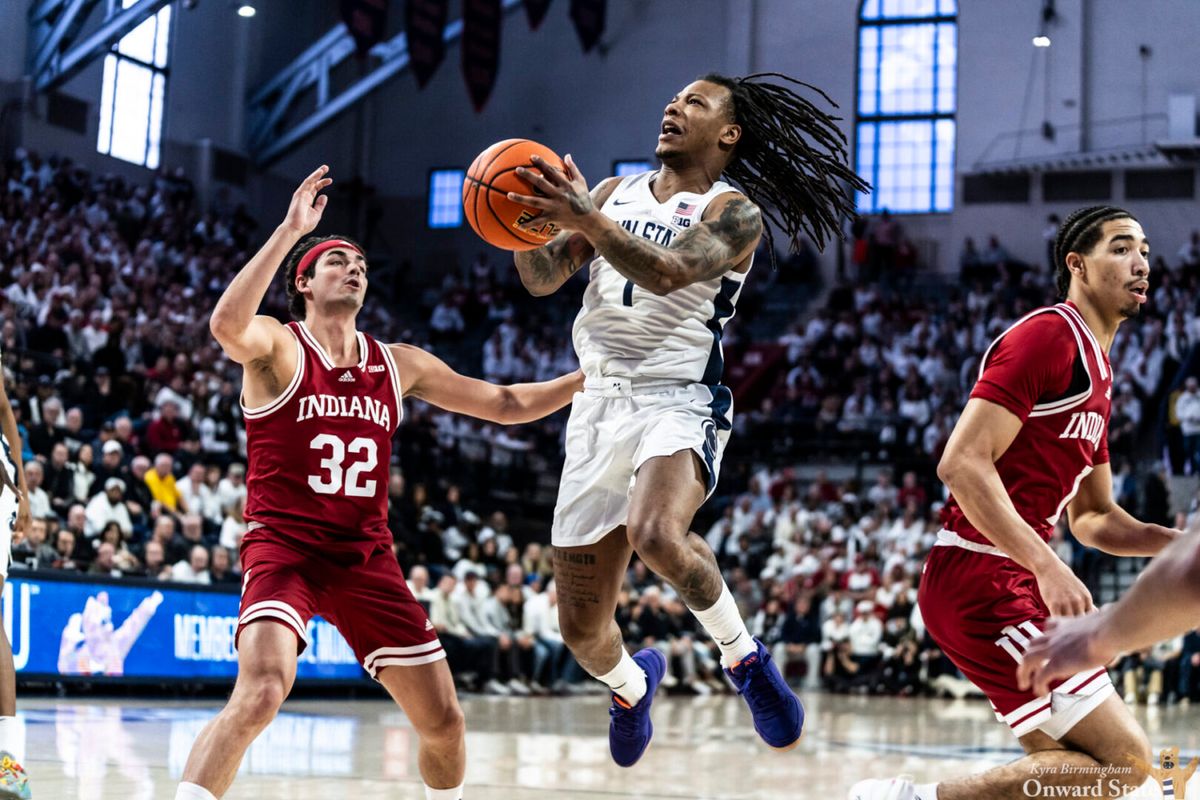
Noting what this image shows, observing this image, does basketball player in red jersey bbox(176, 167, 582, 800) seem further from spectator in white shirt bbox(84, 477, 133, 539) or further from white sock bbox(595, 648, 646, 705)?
spectator in white shirt bbox(84, 477, 133, 539)

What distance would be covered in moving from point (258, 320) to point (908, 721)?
9.01 meters

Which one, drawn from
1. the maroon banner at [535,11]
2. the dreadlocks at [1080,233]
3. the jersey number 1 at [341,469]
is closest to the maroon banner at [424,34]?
the maroon banner at [535,11]

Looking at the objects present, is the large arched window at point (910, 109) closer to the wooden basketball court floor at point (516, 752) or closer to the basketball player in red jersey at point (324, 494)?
the wooden basketball court floor at point (516, 752)

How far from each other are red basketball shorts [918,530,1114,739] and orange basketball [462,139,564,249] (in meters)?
1.72

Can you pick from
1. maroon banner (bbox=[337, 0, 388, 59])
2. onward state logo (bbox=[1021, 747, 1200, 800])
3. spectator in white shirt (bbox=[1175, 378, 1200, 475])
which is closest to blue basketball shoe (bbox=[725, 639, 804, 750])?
onward state logo (bbox=[1021, 747, 1200, 800])

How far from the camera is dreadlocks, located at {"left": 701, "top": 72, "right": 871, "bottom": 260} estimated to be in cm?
540

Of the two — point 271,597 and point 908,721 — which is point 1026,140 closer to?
point 908,721

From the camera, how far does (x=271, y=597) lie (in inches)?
178

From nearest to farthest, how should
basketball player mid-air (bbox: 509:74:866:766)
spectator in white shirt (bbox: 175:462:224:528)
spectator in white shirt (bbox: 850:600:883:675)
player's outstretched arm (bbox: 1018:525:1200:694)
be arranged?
player's outstretched arm (bbox: 1018:525:1200:694) < basketball player mid-air (bbox: 509:74:866:766) < spectator in white shirt (bbox: 175:462:224:528) < spectator in white shirt (bbox: 850:600:883:675)

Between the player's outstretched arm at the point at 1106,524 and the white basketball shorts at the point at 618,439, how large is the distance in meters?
1.22

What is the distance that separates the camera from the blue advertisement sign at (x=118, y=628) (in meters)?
11.0

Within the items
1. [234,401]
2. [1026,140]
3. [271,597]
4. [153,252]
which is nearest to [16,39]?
[153,252]

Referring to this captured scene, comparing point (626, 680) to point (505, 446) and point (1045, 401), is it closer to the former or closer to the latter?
point (1045, 401)

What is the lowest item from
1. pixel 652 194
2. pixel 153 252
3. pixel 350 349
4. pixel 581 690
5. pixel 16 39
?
pixel 581 690
